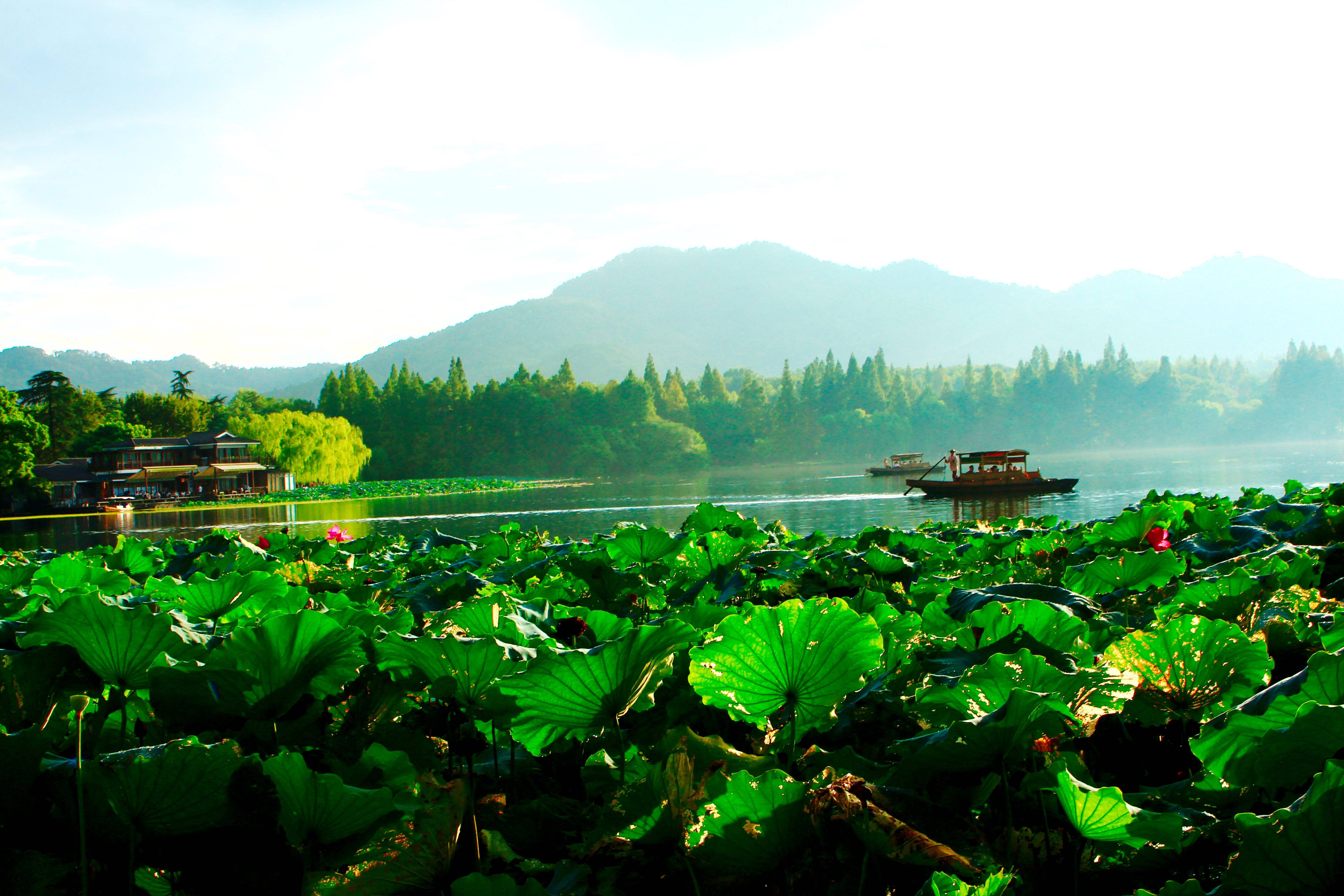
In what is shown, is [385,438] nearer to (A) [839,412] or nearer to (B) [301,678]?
(A) [839,412]

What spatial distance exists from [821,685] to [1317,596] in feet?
3.93

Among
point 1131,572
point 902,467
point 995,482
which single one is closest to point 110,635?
point 1131,572

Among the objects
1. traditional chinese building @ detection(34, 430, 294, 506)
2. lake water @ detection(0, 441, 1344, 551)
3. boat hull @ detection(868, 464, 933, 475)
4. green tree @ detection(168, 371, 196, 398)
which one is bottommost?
lake water @ detection(0, 441, 1344, 551)

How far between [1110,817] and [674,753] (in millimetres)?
352

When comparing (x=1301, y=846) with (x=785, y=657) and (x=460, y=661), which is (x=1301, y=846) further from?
(x=460, y=661)

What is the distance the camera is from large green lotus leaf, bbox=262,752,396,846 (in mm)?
667

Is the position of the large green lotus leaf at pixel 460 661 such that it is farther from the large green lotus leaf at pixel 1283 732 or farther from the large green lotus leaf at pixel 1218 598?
the large green lotus leaf at pixel 1218 598

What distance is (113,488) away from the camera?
46094 millimetres

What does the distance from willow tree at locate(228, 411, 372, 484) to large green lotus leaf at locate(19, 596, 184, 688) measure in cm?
5526

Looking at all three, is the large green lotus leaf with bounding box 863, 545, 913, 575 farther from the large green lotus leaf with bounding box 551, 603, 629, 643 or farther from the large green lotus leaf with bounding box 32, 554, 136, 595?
the large green lotus leaf with bounding box 32, 554, 136, 595

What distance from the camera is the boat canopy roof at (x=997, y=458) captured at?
3061cm

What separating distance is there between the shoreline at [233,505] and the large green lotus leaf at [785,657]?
42468mm

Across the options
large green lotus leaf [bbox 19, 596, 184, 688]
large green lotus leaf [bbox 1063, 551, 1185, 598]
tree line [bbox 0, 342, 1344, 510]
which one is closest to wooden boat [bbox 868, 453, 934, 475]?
tree line [bbox 0, 342, 1344, 510]

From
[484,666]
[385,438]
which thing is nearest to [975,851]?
[484,666]
